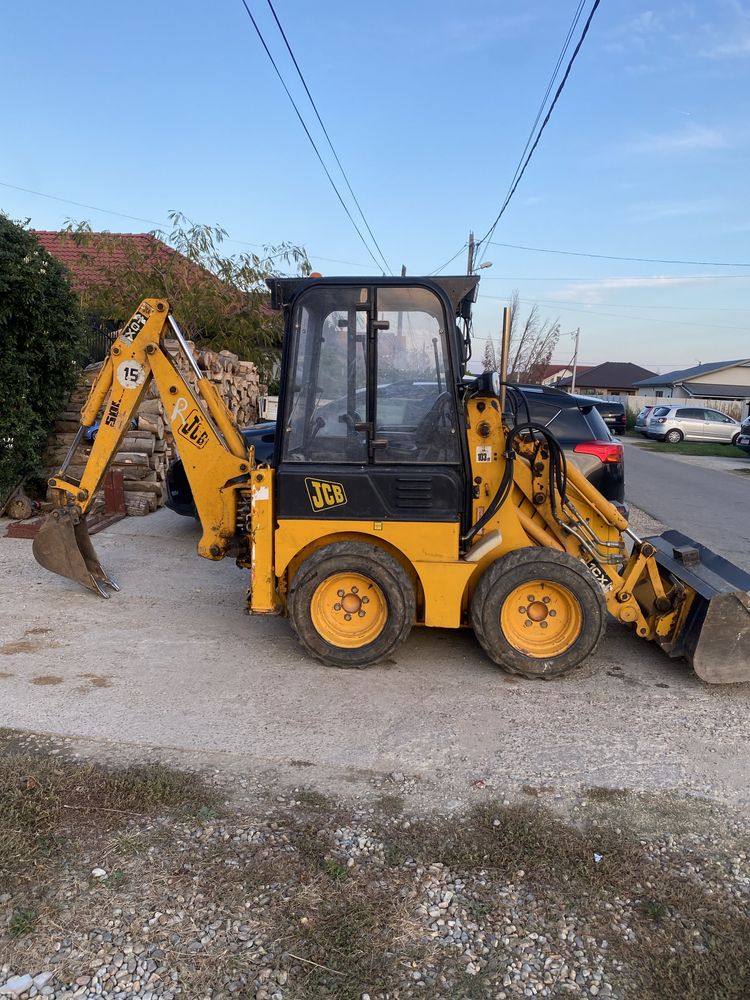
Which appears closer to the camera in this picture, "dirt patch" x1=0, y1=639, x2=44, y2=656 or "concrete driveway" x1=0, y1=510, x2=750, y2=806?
"concrete driveway" x1=0, y1=510, x2=750, y2=806

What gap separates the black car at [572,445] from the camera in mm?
7879

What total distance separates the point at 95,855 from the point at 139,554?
16.3 ft

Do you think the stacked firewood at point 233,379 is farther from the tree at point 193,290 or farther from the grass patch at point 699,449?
the grass patch at point 699,449

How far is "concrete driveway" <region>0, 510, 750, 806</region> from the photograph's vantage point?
12.4ft

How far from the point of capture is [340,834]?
10.5 ft

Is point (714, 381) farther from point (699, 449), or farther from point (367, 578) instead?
point (367, 578)

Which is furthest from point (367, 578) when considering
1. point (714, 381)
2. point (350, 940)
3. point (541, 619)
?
point (714, 381)

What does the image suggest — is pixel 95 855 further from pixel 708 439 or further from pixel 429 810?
pixel 708 439

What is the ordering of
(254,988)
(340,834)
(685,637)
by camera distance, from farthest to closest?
(685,637) < (340,834) < (254,988)

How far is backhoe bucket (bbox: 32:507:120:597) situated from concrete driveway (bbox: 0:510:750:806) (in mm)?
281

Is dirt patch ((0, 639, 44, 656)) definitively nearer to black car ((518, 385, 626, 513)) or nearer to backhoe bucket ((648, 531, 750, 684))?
backhoe bucket ((648, 531, 750, 684))

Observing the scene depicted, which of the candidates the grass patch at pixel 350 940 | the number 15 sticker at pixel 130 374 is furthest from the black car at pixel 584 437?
the grass patch at pixel 350 940

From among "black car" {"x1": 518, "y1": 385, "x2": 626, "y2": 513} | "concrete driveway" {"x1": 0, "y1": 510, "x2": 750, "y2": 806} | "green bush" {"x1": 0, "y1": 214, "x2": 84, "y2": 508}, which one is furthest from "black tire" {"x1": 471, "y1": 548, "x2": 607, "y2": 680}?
"green bush" {"x1": 0, "y1": 214, "x2": 84, "y2": 508}

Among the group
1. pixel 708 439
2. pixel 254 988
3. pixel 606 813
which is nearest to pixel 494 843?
pixel 606 813
